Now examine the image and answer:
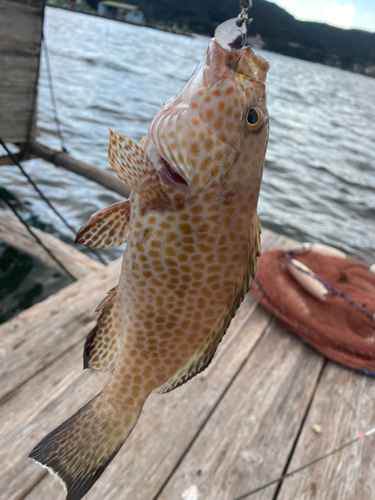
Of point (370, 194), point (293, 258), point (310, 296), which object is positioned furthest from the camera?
point (370, 194)

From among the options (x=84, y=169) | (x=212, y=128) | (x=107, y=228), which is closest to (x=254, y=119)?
(x=212, y=128)

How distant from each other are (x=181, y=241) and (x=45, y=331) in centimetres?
260

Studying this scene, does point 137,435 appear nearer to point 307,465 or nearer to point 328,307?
point 307,465

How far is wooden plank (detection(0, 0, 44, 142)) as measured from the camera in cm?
536

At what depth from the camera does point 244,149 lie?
1194 millimetres

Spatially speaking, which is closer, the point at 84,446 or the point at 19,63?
the point at 84,446

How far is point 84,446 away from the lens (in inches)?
44.4

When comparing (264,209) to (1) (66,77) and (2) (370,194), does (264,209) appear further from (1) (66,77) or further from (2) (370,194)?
(1) (66,77)

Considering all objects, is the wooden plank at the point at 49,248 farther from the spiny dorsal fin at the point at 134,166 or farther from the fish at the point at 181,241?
the spiny dorsal fin at the point at 134,166

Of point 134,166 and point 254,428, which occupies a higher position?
point 134,166

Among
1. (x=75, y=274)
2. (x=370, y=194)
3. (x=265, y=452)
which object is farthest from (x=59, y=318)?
(x=370, y=194)

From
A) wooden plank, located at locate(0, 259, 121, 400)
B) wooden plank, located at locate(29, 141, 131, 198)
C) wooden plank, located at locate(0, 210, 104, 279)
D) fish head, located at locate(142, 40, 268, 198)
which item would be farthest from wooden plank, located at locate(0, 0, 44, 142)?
fish head, located at locate(142, 40, 268, 198)

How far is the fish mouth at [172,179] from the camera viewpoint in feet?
3.79

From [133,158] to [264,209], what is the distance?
8.94 m
